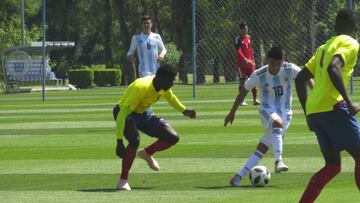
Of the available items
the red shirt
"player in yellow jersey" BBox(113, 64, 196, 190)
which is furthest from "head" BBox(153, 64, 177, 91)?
the red shirt

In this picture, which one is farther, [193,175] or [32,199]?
[193,175]

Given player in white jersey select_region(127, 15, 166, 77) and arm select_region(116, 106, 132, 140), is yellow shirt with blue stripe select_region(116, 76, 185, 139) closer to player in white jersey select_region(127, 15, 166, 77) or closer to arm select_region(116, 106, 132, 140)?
arm select_region(116, 106, 132, 140)

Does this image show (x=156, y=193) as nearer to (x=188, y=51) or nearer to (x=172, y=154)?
(x=172, y=154)

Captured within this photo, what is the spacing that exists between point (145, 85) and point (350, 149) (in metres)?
4.13

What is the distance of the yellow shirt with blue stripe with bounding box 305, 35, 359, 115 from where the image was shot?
33.9ft

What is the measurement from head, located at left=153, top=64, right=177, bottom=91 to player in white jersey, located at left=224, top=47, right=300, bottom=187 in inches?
35.8

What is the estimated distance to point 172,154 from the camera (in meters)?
18.3

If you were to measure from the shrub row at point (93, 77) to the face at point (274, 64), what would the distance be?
50.9m

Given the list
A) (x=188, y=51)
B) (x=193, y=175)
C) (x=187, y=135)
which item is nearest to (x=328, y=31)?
(x=187, y=135)

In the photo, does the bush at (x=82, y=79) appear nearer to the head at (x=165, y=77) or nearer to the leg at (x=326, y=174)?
the head at (x=165, y=77)

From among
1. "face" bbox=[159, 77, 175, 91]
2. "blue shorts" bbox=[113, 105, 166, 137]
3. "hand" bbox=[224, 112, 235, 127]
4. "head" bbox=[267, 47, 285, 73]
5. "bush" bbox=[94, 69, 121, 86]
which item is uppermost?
"head" bbox=[267, 47, 285, 73]

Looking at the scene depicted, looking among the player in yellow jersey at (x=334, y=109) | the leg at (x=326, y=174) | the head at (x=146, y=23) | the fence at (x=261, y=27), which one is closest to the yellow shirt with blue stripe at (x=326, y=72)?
the player in yellow jersey at (x=334, y=109)

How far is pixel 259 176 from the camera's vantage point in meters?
13.6

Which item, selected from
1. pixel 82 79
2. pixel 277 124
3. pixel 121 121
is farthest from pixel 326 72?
pixel 82 79
